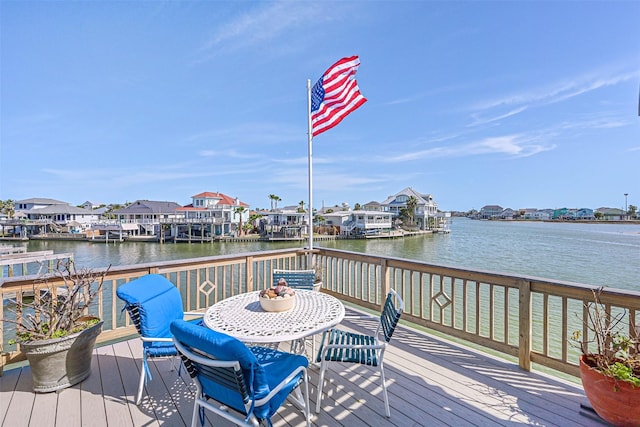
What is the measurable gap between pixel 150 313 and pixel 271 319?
3.34 feet

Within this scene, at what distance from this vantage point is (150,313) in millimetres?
2326

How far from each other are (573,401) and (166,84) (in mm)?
12181

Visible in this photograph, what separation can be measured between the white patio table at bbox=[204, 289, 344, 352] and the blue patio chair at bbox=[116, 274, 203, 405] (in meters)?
0.44

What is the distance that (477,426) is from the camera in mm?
1983

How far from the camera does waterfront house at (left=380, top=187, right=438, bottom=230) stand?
161 feet

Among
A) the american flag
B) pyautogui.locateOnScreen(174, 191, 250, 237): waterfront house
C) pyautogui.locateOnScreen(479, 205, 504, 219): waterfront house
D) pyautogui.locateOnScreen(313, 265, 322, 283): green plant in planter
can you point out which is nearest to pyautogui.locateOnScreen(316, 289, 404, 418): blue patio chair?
pyautogui.locateOnScreen(313, 265, 322, 283): green plant in planter

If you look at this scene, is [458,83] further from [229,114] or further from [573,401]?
[573,401]

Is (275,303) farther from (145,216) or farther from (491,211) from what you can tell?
(491,211)

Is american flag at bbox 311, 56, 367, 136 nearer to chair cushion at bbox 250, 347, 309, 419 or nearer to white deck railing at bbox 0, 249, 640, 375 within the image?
white deck railing at bbox 0, 249, 640, 375

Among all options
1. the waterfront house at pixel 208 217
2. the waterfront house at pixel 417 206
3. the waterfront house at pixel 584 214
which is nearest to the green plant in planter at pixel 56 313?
the waterfront house at pixel 208 217

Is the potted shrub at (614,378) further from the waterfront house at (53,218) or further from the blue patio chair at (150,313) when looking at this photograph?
the waterfront house at (53,218)

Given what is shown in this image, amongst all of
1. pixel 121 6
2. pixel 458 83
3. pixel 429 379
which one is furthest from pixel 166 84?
pixel 458 83

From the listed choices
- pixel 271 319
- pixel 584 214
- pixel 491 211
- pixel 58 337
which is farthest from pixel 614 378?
pixel 491 211

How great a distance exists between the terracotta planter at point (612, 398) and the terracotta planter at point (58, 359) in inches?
150
